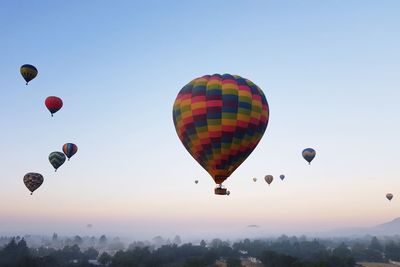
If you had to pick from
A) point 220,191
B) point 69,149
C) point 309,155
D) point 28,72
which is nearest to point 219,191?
point 220,191

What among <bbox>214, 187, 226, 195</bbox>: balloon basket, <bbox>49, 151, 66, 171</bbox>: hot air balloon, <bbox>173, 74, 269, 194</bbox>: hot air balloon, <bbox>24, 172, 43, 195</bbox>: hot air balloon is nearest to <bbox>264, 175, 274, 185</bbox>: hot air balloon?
<bbox>49, 151, 66, 171</bbox>: hot air balloon

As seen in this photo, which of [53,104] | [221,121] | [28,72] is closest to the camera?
[221,121]

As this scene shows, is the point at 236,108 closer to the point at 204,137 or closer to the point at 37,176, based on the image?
the point at 204,137

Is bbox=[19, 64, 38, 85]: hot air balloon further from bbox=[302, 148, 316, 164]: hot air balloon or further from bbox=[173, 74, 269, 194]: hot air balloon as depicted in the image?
bbox=[302, 148, 316, 164]: hot air balloon

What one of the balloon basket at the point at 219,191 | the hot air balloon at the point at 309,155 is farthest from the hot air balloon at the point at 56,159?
the hot air balloon at the point at 309,155

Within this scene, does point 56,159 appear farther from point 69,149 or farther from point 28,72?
point 28,72

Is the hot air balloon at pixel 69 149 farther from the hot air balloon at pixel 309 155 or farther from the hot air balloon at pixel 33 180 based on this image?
the hot air balloon at pixel 309 155
